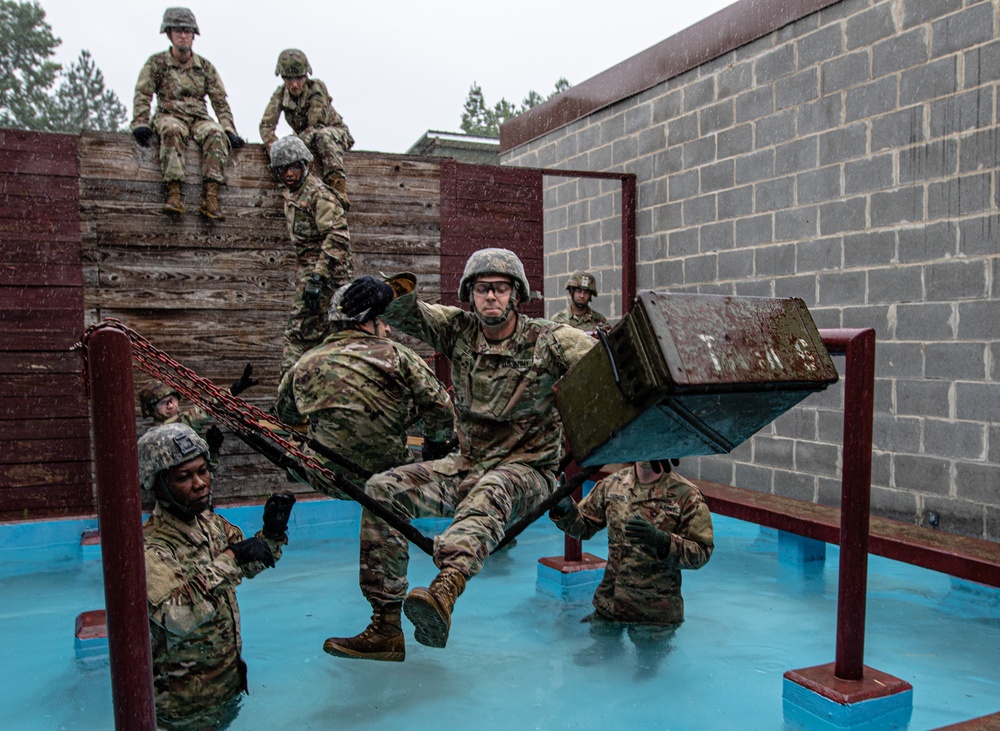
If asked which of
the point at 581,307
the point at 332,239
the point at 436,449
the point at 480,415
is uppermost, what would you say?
the point at 332,239

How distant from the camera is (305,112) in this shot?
8.29m

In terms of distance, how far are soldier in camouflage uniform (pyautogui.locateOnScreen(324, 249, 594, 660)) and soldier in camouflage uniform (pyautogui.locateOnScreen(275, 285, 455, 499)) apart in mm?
324

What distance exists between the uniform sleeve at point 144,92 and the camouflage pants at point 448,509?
513 cm

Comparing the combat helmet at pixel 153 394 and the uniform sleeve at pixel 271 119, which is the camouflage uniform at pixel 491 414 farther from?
the uniform sleeve at pixel 271 119

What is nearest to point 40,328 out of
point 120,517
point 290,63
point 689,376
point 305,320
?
point 305,320

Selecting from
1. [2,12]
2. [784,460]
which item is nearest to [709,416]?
[784,460]

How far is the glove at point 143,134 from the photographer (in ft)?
24.9

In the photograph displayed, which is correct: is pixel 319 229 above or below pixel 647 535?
above

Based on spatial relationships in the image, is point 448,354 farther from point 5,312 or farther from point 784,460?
point 5,312

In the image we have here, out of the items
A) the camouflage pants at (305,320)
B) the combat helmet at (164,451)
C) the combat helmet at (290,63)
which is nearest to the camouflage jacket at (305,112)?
the combat helmet at (290,63)

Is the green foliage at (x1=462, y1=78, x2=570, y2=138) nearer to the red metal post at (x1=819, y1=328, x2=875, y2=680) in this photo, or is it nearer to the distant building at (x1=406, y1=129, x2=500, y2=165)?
the distant building at (x1=406, y1=129, x2=500, y2=165)

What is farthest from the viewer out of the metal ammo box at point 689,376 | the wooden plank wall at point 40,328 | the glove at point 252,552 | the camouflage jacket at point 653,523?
the wooden plank wall at point 40,328

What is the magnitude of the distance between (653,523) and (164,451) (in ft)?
7.87

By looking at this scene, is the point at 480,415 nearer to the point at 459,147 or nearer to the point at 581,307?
the point at 581,307
